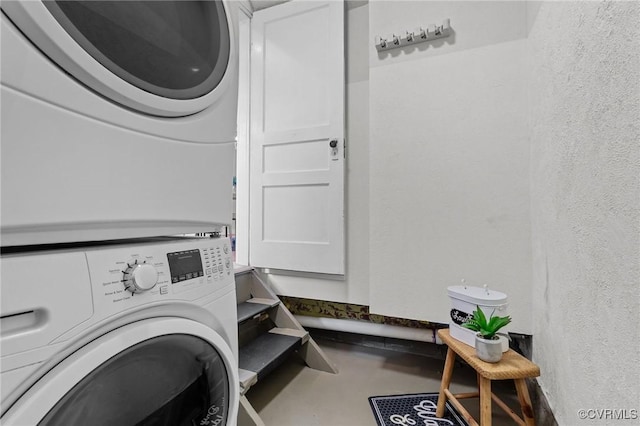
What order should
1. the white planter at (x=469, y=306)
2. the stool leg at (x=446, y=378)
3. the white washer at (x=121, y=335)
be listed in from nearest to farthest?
the white washer at (x=121, y=335), the white planter at (x=469, y=306), the stool leg at (x=446, y=378)

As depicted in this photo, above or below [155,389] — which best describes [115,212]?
above

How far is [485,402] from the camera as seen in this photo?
1119mm

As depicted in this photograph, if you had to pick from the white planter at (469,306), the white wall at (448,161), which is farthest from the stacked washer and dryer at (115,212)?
the white wall at (448,161)

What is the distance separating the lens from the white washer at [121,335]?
50cm

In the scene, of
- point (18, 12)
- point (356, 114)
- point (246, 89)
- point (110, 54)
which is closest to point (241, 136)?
point (246, 89)

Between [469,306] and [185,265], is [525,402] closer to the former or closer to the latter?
[469,306]

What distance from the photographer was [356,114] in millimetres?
2131

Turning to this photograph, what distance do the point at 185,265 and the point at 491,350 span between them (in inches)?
42.8

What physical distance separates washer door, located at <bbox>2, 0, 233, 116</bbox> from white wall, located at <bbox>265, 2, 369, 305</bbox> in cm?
126

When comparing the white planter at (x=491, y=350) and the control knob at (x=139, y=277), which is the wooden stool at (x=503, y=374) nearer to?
the white planter at (x=491, y=350)

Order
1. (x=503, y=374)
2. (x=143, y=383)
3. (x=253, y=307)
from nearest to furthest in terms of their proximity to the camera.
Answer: (x=143, y=383), (x=503, y=374), (x=253, y=307)

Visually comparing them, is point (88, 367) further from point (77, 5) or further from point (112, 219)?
point (77, 5)

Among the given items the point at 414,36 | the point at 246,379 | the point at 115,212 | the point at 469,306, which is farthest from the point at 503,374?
the point at 414,36

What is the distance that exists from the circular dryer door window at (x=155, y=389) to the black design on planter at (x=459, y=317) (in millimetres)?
996
